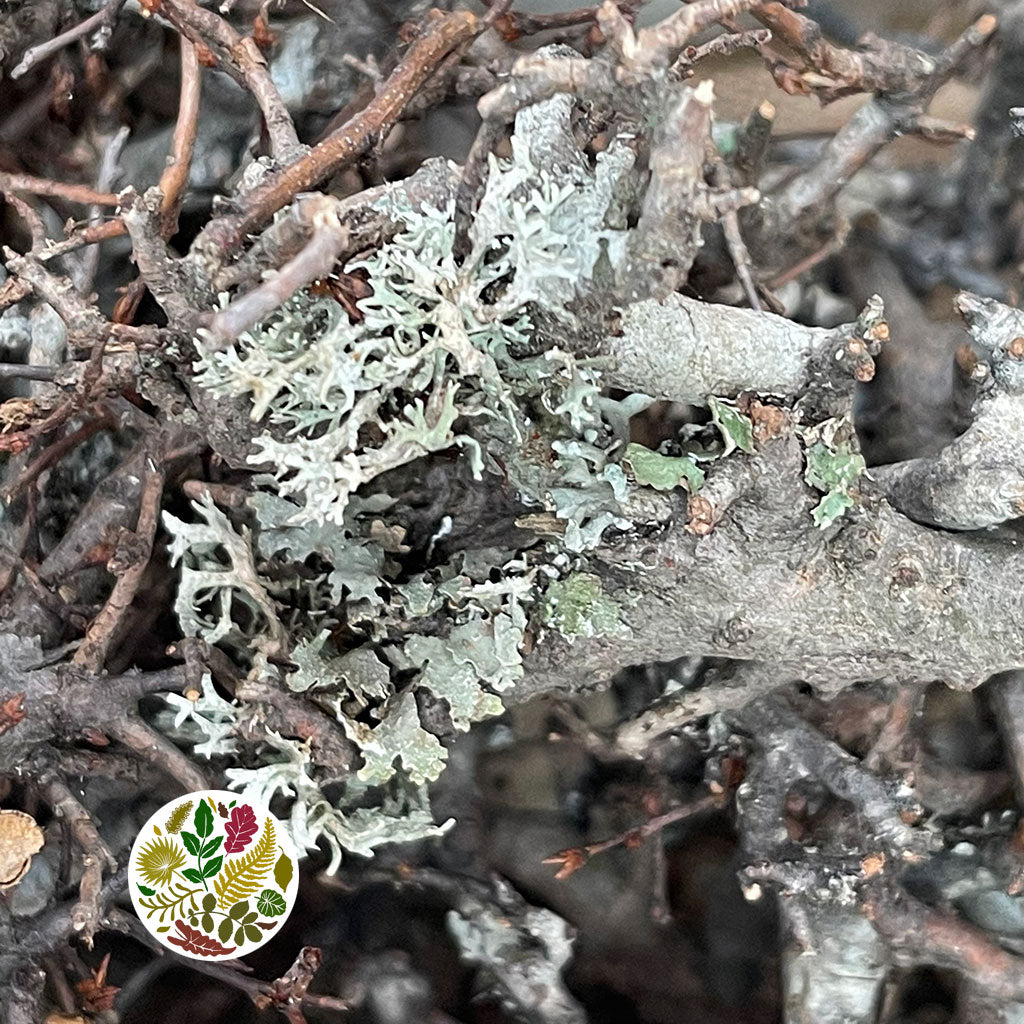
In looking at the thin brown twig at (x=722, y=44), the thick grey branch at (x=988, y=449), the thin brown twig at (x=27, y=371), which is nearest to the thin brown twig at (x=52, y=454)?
the thin brown twig at (x=27, y=371)

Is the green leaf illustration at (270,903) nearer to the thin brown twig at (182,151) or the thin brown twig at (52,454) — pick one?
the thin brown twig at (52,454)

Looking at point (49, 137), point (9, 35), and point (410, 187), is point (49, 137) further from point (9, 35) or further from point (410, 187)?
point (410, 187)

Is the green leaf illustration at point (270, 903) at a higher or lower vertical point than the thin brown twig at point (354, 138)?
lower

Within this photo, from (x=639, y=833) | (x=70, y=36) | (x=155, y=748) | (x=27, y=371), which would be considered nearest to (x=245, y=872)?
(x=155, y=748)

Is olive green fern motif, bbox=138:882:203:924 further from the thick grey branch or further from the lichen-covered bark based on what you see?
the thick grey branch

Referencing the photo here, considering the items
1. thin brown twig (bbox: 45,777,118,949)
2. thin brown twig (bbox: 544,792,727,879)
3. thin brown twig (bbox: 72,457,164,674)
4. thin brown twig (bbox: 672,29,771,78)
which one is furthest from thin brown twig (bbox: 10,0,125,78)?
thin brown twig (bbox: 544,792,727,879)
